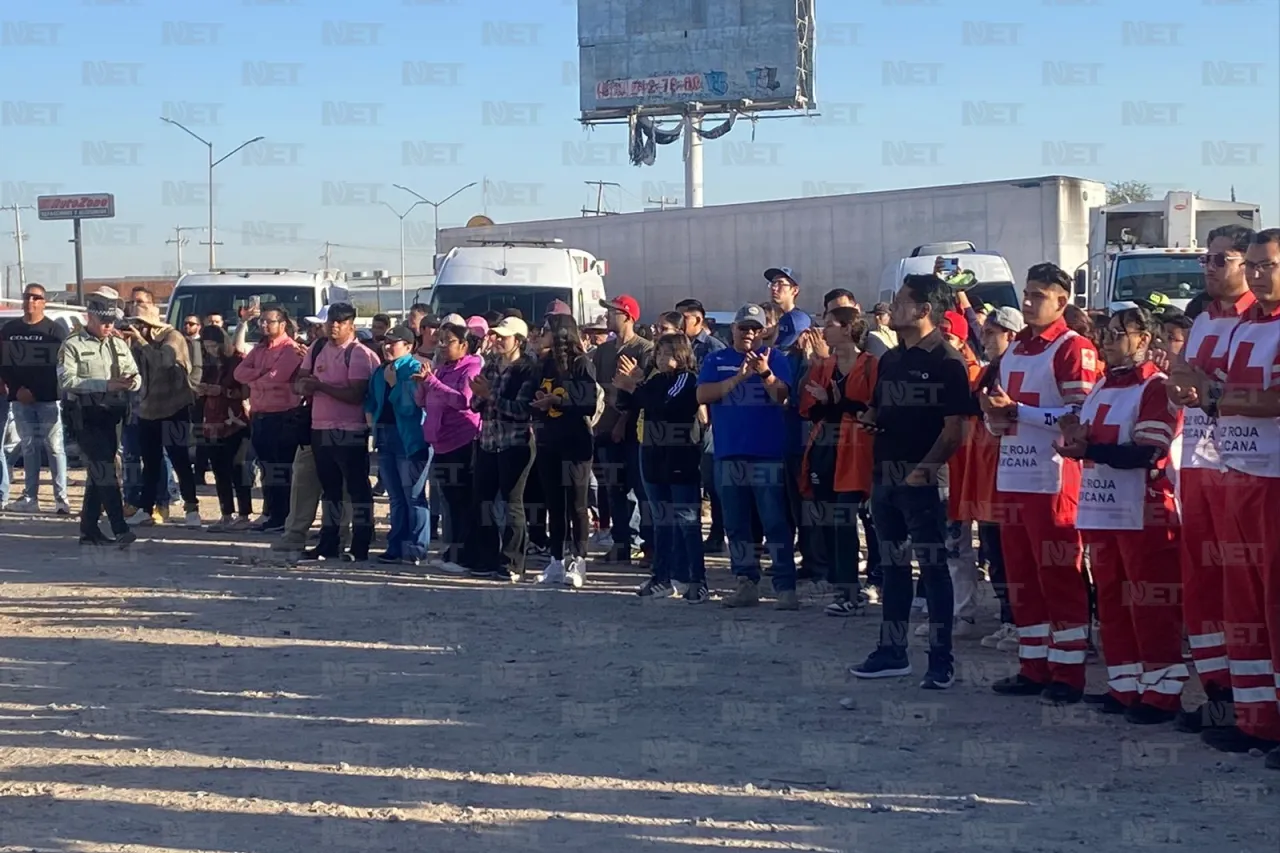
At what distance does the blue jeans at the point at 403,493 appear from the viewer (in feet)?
40.8

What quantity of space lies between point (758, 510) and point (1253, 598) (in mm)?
4347

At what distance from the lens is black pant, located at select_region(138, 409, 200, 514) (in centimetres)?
1448

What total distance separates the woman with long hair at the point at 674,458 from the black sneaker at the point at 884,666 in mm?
2634

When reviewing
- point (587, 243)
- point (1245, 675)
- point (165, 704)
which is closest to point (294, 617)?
point (165, 704)

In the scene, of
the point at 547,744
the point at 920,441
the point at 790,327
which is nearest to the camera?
the point at 547,744

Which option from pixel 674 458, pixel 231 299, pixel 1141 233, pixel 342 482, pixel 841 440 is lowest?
pixel 342 482

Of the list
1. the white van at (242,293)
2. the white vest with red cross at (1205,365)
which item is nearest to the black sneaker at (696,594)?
the white vest with red cross at (1205,365)

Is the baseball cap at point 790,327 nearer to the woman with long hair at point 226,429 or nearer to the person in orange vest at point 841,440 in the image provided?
the person in orange vest at point 841,440

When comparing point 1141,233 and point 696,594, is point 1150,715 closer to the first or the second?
point 696,594

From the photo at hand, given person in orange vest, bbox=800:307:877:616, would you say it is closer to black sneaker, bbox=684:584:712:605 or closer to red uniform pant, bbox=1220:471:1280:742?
black sneaker, bbox=684:584:712:605

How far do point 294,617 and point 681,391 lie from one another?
308 centimetres

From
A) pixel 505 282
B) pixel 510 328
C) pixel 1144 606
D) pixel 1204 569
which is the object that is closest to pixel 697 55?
pixel 505 282

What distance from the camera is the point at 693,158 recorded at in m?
48.0

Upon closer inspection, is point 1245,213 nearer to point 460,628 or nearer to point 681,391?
point 681,391
